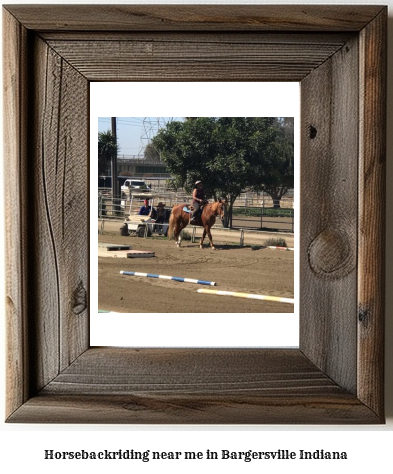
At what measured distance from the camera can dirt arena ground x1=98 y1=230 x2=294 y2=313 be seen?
1177mm

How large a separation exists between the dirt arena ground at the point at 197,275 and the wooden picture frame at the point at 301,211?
35mm

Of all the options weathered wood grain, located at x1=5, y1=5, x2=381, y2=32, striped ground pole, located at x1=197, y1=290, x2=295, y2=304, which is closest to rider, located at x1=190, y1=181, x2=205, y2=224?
striped ground pole, located at x1=197, y1=290, x2=295, y2=304

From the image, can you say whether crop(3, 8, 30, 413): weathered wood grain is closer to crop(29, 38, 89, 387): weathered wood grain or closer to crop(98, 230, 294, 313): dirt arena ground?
crop(29, 38, 89, 387): weathered wood grain

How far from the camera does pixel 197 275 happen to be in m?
1.18

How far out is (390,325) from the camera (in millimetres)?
1197

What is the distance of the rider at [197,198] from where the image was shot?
1173 mm

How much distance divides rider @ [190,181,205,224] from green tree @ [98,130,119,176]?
0.14 meters

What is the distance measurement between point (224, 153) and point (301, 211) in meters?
0.15

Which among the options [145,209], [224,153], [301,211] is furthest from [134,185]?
[301,211]

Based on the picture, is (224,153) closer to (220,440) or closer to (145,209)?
(145,209)

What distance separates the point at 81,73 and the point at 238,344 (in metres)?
0.48

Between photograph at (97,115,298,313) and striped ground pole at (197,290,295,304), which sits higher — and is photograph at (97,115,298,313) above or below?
above

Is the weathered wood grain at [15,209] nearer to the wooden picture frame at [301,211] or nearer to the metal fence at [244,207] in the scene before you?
the wooden picture frame at [301,211]

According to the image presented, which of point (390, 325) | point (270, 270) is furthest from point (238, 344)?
→ point (390, 325)
